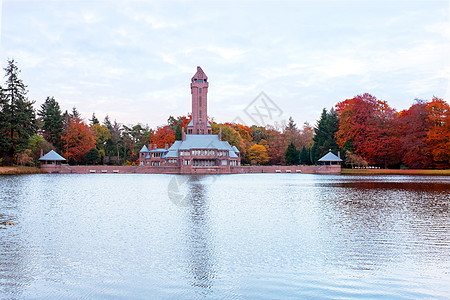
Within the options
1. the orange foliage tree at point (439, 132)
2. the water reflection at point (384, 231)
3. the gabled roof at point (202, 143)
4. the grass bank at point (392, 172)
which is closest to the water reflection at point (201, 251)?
the water reflection at point (384, 231)

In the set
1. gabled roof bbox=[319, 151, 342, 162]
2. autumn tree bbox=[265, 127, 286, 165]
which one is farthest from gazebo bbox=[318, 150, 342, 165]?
autumn tree bbox=[265, 127, 286, 165]

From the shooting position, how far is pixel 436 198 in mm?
27438

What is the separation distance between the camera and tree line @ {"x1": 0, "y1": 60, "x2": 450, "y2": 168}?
66.5 metres

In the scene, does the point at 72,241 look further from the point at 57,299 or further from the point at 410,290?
the point at 410,290

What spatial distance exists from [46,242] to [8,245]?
1.14 m

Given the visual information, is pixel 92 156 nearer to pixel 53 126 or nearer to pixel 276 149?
pixel 53 126

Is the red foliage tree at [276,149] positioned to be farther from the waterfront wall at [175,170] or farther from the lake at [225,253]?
the lake at [225,253]

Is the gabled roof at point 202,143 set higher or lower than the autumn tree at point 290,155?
higher

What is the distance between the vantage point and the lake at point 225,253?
30.1 ft

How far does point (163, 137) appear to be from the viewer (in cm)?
10275

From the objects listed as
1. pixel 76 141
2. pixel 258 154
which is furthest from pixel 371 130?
pixel 76 141

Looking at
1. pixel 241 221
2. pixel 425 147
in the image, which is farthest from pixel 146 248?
pixel 425 147

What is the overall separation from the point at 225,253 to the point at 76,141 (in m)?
83.5

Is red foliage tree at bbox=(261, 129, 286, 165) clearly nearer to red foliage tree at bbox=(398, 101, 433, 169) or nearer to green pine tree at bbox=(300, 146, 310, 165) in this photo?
green pine tree at bbox=(300, 146, 310, 165)
